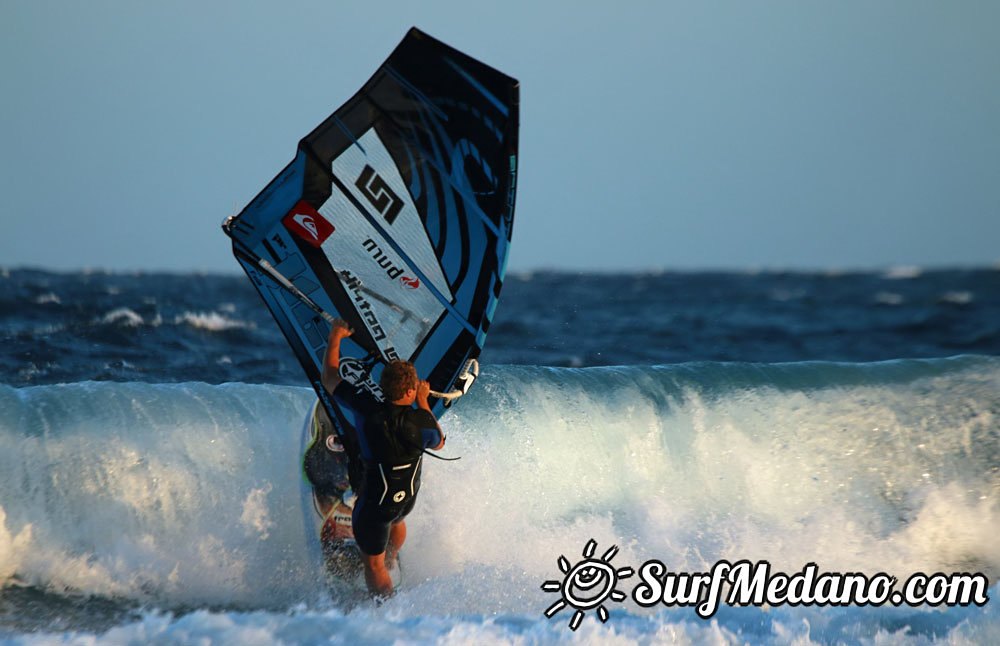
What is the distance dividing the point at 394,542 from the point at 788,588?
235cm

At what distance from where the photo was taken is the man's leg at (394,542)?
4953 mm

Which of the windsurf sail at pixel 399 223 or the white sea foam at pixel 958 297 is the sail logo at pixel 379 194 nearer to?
the windsurf sail at pixel 399 223

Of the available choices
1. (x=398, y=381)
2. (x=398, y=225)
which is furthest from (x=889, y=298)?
(x=398, y=381)

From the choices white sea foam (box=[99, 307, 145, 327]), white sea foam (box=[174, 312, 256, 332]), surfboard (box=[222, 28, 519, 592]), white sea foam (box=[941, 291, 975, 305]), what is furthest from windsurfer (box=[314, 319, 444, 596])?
white sea foam (box=[941, 291, 975, 305])

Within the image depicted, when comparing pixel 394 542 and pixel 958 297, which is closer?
pixel 394 542

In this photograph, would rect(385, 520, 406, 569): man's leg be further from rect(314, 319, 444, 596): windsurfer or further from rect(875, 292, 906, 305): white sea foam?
rect(875, 292, 906, 305): white sea foam

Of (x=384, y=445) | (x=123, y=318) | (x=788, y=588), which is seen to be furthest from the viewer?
(x=123, y=318)

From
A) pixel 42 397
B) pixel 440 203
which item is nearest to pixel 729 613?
A: pixel 440 203

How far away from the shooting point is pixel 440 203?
4.82 metres

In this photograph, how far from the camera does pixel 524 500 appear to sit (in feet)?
19.6

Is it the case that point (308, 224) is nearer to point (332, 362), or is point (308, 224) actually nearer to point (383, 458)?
point (332, 362)

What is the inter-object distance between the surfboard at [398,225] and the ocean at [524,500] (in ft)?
2.92

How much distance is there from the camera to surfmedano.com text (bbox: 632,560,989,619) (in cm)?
492

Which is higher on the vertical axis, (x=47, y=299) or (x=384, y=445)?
(x=384, y=445)
